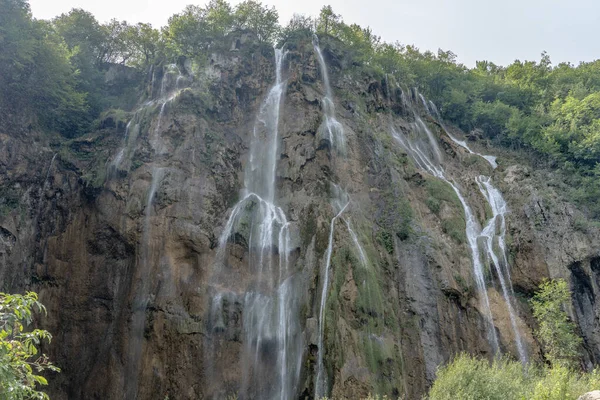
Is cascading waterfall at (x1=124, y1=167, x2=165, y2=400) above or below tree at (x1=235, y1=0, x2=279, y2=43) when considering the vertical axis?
below

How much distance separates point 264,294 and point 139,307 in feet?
23.6

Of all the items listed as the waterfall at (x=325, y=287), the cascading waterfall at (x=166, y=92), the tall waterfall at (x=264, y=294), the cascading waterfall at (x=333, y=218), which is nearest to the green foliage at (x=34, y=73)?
the cascading waterfall at (x=166, y=92)

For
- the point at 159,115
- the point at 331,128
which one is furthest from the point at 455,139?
the point at 159,115

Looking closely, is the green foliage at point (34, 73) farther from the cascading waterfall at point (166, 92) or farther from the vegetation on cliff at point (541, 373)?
the vegetation on cliff at point (541, 373)

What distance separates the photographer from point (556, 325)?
23078 millimetres

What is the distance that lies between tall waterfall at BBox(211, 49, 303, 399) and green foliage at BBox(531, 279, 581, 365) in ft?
42.6

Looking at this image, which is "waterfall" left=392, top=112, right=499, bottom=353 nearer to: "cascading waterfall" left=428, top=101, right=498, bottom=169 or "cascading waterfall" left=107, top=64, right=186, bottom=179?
"cascading waterfall" left=428, top=101, right=498, bottom=169

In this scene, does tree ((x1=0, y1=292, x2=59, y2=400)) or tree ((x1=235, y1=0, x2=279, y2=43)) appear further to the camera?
tree ((x1=235, y1=0, x2=279, y2=43))

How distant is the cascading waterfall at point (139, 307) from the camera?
79.4ft

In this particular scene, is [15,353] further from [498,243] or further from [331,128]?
[331,128]

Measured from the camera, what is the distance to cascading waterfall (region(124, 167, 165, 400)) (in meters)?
24.2

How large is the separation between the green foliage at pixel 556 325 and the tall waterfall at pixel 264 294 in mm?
12970

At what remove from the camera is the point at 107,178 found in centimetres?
3034

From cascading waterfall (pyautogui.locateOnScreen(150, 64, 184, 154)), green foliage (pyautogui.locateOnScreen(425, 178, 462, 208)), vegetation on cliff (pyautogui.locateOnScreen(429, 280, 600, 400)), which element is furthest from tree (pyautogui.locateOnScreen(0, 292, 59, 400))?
green foliage (pyautogui.locateOnScreen(425, 178, 462, 208))
